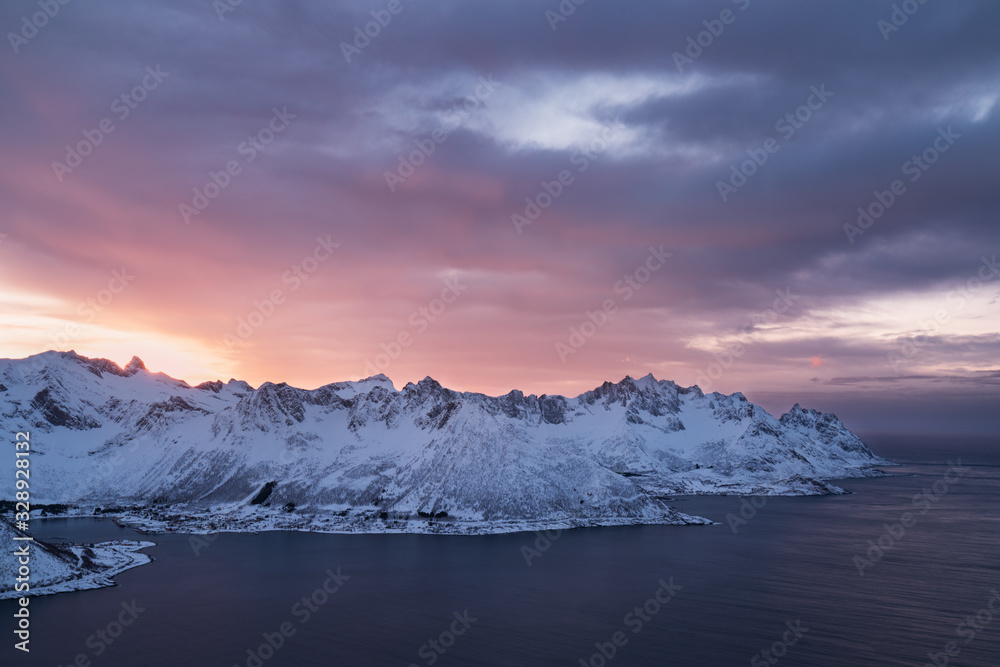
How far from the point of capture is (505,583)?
398 ft

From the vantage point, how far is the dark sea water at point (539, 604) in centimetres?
8344

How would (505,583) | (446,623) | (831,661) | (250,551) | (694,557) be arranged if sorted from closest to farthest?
1. (831,661)
2. (446,623)
3. (505,583)
4. (694,557)
5. (250,551)

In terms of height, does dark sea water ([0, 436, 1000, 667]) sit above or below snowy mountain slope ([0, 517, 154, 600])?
below

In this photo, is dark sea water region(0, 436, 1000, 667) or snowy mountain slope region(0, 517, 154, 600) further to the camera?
snowy mountain slope region(0, 517, 154, 600)

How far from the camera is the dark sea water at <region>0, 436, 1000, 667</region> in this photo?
3285 inches

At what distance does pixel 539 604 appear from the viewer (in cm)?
10656

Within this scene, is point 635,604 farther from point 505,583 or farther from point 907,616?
point 907,616

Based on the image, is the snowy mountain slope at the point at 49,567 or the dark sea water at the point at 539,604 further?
the snowy mountain slope at the point at 49,567

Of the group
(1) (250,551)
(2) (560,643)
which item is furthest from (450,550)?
(2) (560,643)

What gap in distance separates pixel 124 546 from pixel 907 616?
149836 mm

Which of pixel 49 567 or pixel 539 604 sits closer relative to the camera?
pixel 539 604

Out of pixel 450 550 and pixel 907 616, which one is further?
pixel 450 550

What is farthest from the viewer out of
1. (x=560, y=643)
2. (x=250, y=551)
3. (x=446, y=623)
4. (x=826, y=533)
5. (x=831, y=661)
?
(x=826, y=533)

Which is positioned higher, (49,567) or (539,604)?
(49,567)
